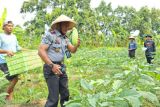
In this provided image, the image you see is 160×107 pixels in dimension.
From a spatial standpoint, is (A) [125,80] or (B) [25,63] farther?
(B) [25,63]

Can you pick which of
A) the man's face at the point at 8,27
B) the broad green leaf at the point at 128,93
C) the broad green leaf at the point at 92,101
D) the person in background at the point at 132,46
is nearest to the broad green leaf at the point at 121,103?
the broad green leaf at the point at 128,93

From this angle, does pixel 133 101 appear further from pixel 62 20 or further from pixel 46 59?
pixel 62 20

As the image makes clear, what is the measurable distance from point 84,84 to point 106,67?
334 inches

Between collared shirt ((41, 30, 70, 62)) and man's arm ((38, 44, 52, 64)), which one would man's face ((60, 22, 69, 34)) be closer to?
collared shirt ((41, 30, 70, 62))

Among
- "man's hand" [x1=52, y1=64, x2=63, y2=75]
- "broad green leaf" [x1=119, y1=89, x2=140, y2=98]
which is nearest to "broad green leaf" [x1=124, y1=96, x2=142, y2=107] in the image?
"broad green leaf" [x1=119, y1=89, x2=140, y2=98]

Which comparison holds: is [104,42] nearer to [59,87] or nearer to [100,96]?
[59,87]

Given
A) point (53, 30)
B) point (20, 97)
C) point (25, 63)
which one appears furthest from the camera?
point (20, 97)

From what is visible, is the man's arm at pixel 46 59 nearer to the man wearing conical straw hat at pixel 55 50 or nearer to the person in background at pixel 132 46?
the man wearing conical straw hat at pixel 55 50

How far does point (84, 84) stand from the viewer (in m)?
2.79

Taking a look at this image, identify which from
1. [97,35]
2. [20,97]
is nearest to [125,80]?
[20,97]

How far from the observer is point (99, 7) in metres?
45.5

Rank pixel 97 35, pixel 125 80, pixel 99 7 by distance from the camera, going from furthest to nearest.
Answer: pixel 99 7
pixel 97 35
pixel 125 80

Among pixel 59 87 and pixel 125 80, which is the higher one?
pixel 125 80

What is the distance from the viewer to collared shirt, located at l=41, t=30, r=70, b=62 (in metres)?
4.38
